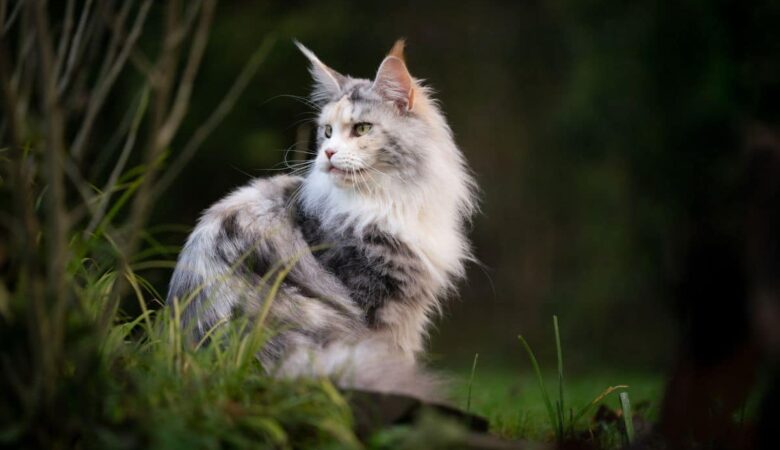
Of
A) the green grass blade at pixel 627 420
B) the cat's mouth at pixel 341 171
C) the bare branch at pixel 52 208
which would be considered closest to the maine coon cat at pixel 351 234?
the cat's mouth at pixel 341 171

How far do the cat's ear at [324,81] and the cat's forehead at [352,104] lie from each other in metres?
0.06

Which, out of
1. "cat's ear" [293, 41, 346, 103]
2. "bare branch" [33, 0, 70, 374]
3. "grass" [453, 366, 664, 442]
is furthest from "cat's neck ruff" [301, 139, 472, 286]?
"bare branch" [33, 0, 70, 374]

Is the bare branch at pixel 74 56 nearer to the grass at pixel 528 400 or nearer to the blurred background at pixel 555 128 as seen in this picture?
the grass at pixel 528 400

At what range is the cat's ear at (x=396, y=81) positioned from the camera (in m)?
3.08

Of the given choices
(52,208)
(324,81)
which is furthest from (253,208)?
(52,208)

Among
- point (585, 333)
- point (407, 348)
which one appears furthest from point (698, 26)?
point (407, 348)

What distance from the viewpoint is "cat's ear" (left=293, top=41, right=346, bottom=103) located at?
10.7 ft

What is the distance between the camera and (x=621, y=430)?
254 centimetres

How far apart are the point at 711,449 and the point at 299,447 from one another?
112cm

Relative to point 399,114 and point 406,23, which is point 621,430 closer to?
point 399,114

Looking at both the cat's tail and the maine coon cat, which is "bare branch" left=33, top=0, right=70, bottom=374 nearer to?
the cat's tail

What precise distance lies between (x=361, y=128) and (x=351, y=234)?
1.31ft

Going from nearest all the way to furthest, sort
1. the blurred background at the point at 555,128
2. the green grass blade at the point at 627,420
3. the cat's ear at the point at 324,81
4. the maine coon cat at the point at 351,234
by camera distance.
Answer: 1. the green grass blade at the point at 627,420
2. the maine coon cat at the point at 351,234
3. the cat's ear at the point at 324,81
4. the blurred background at the point at 555,128

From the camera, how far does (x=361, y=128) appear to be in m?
3.08
